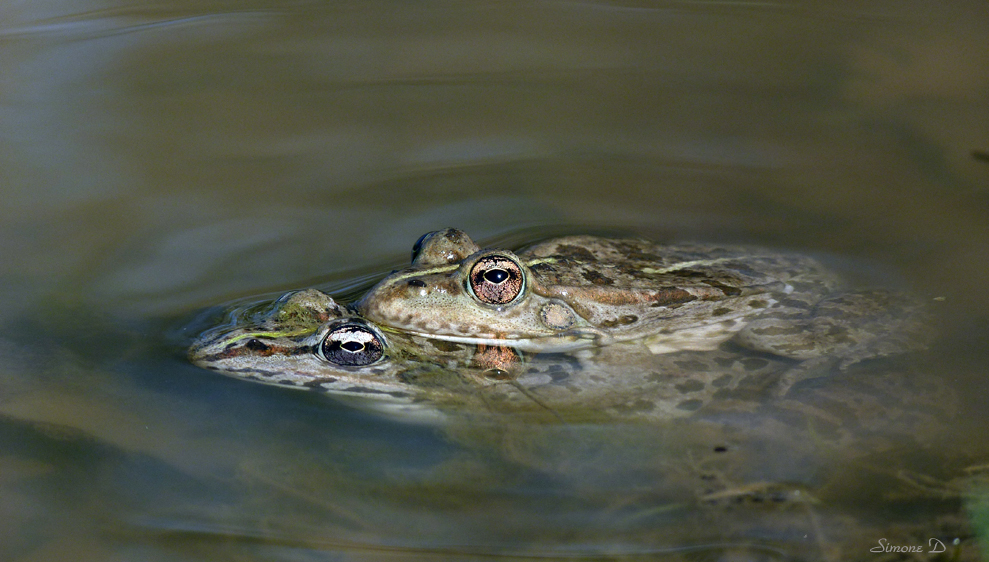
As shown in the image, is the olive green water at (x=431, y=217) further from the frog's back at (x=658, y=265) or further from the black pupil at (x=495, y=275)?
the black pupil at (x=495, y=275)

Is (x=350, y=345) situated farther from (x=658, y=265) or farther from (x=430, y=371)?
(x=658, y=265)

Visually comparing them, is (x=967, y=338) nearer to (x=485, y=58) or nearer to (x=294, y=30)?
(x=485, y=58)

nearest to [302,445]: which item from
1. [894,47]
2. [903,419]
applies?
[903,419]

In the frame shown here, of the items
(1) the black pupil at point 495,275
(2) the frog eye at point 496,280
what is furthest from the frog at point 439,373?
(1) the black pupil at point 495,275

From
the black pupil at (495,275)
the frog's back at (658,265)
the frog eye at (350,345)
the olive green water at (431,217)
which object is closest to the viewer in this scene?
the olive green water at (431,217)

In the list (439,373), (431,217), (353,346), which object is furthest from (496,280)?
(431,217)

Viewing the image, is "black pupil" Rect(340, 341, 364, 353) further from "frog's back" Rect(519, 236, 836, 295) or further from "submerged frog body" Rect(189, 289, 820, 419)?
"frog's back" Rect(519, 236, 836, 295)
